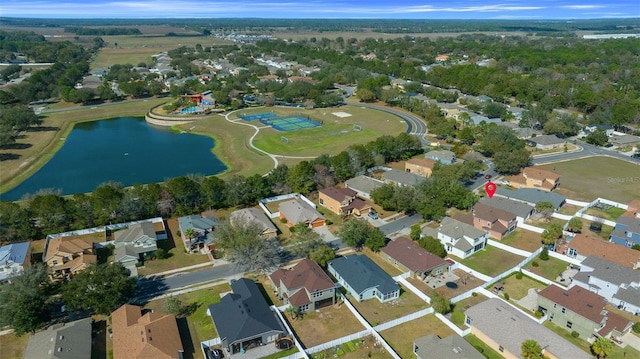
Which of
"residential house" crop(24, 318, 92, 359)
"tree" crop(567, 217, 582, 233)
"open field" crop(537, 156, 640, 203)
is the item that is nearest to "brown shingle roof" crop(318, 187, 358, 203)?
"tree" crop(567, 217, 582, 233)

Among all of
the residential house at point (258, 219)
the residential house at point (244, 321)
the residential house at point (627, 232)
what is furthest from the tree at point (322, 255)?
the residential house at point (627, 232)

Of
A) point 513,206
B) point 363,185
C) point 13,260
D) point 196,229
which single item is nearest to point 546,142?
point 513,206

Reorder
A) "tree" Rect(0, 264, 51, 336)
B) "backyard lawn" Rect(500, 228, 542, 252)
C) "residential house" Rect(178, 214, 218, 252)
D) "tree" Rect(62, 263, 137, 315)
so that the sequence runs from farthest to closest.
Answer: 1. "backyard lawn" Rect(500, 228, 542, 252)
2. "residential house" Rect(178, 214, 218, 252)
3. "tree" Rect(62, 263, 137, 315)
4. "tree" Rect(0, 264, 51, 336)

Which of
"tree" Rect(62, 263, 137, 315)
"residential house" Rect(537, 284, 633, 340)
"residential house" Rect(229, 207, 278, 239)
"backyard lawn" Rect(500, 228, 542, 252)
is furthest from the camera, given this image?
"residential house" Rect(229, 207, 278, 239)

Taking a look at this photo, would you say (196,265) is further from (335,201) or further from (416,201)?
(416,201)

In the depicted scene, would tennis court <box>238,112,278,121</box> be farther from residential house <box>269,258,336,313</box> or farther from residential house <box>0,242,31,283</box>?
residential house <box>269,258,336,313</box>

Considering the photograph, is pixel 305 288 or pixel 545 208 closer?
pixel 305 288

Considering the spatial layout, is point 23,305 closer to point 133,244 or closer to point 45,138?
point 133,244
